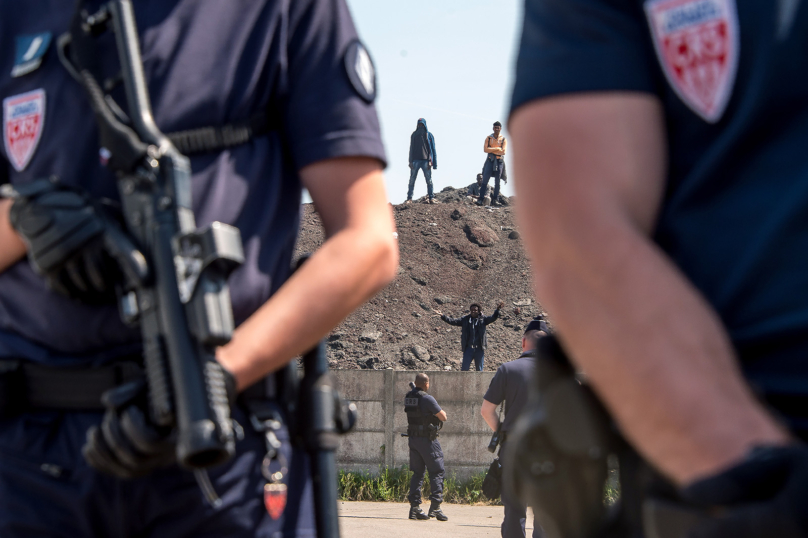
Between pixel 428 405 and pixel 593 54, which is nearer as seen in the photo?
pixel 593 54

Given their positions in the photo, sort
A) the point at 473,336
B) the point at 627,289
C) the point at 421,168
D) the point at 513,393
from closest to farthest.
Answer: the point at 627,289 < the point at 513,393 < the point at 473,336 < the point at 421,168

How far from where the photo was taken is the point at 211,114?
1.70m

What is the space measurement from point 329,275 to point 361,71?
1.45ft

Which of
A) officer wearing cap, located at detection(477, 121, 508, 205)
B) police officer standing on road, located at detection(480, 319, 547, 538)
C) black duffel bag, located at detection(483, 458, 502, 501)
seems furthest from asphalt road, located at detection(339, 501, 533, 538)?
officer wearing cap, located at detection(477, 121, 508, 205)

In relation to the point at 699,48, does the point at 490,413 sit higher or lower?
lower

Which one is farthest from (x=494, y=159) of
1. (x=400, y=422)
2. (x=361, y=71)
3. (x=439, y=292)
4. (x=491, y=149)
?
(x=361, y=71)

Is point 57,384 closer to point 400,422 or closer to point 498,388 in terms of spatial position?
point 498,388

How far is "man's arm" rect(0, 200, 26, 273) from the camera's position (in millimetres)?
1663

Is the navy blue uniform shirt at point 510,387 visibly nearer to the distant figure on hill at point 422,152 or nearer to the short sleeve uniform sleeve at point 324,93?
the short sleeve uniform sleeve at point 324,93

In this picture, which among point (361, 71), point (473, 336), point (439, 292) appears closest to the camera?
point (361, 71)

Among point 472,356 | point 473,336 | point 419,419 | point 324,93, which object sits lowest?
point 419,419

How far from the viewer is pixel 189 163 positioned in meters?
1.64

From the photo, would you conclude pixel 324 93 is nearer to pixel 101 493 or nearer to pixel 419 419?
pixel 101 493

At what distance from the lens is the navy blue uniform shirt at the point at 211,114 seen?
1.66m
